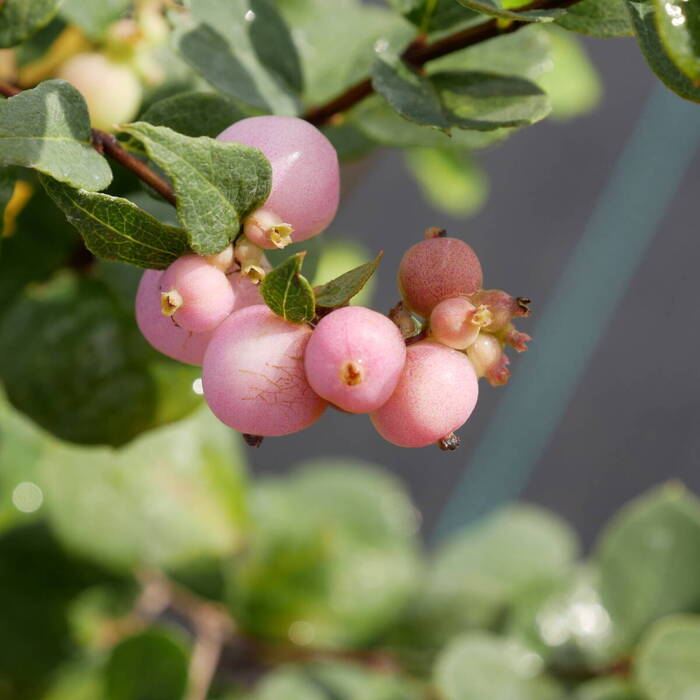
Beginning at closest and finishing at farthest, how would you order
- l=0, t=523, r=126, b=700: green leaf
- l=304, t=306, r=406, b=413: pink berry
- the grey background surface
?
l=304, t=306, r=406, b=413: pink berry
l=0, t=523, r=126, b=700: green leaf
the grey background surface

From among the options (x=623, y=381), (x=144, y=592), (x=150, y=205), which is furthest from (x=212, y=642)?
(x=623, y=381)

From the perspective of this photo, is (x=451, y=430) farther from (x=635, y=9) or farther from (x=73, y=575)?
(x=73, y=575)

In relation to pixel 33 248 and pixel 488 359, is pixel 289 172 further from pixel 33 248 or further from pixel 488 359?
pixel 33 248

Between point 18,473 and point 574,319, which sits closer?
point 18,473

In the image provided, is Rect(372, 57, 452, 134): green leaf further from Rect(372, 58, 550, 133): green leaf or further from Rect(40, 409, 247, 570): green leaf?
Rect(40, 409, 247, 570): green leaf

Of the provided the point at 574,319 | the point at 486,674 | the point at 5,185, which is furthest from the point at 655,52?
the point at 574,319

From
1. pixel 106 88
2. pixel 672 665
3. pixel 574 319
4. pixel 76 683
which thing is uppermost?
pixel 106 88

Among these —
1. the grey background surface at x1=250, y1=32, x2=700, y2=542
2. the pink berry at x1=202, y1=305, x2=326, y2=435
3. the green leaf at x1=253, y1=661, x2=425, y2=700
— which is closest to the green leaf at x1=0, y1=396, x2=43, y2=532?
the green leaf at x1=253, y1=661, x2=425, y2=700
